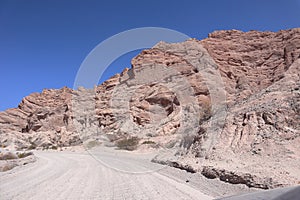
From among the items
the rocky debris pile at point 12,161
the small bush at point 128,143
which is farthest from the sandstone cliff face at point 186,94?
the rocky debris pile at point 12,161

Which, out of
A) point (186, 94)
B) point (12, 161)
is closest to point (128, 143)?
point (186, 94)

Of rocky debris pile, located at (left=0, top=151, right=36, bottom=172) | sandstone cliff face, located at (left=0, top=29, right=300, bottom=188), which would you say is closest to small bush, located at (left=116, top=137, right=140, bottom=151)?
sandstone cliff face, located at (left=0, top=29, right=300, bottom=188)

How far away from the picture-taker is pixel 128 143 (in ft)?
112

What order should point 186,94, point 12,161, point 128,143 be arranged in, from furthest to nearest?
point 186,94
point 128,143
point 12,161

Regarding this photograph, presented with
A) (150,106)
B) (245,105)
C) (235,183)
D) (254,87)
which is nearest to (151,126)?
(150,106)

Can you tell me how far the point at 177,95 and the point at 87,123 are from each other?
21018mm

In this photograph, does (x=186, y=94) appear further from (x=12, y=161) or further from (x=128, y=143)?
(x=12, y=161)

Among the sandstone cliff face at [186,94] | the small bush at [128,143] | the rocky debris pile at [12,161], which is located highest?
the sandstone cliff face at [186,94]

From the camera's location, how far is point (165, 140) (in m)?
29.5

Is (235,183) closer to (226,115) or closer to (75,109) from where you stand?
(226,115)

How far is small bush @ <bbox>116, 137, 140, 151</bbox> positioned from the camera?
107 feet

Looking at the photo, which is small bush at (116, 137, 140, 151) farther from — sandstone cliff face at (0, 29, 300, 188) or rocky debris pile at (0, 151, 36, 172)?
rocky debris pile at (0, 151, 36, 172)

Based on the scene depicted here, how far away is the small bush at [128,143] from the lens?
107 ft

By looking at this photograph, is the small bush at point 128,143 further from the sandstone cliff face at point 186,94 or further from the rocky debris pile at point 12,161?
the rocky debris pile at point 12,161
